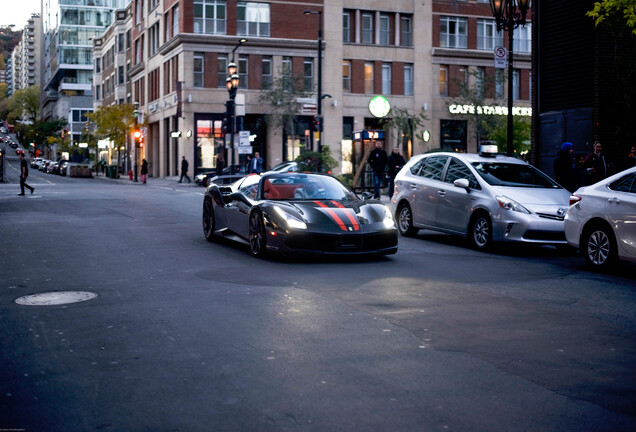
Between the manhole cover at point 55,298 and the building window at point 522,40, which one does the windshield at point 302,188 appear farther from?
the building window at point 522,40

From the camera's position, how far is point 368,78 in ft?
197

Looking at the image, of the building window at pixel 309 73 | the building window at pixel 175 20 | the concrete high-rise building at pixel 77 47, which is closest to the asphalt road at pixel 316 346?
the building window at pixel 309 73

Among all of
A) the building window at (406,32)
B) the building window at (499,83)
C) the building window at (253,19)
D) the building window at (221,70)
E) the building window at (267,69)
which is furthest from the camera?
the building window at (406,32)

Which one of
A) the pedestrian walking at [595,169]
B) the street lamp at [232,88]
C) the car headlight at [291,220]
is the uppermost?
the street lamp at [232,88]

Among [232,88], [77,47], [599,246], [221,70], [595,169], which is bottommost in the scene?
[599,246]

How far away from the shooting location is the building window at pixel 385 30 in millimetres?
60156

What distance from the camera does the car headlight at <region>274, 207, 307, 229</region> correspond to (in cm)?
1165

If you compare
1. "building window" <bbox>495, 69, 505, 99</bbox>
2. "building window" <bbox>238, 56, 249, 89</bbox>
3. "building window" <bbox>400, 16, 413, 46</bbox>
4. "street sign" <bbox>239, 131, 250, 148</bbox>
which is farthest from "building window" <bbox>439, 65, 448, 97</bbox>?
"street sign" <bbox>239, 131, 250, 148</bbox>

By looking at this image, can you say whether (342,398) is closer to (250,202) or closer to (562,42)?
(250,202)

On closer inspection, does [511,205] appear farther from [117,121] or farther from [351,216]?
[117,121]

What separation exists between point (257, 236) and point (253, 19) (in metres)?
47.2

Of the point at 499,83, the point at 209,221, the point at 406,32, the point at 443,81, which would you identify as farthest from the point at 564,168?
the point at 443,81

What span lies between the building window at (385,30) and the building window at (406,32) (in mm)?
1001

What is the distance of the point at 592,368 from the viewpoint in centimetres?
591
